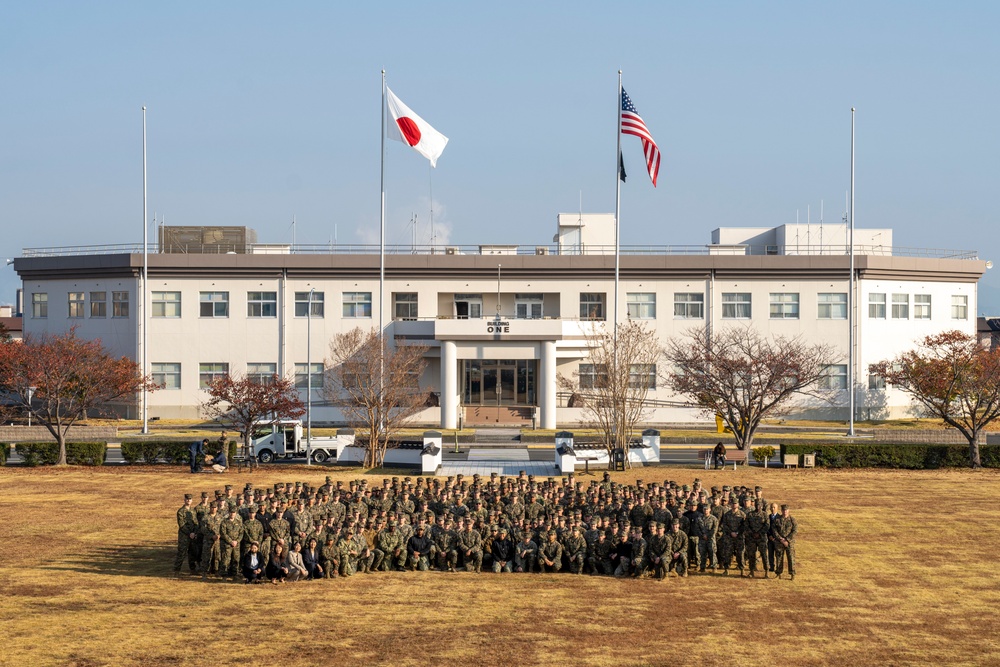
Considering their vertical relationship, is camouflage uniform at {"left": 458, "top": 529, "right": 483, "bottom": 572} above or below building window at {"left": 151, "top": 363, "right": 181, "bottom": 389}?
below

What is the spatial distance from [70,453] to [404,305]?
23.0 meters

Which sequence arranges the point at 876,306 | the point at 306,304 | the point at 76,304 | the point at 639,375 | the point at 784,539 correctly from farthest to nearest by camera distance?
the point at 76,304 < the point at 876,306 < the point at 306,304 < the point at 639,375 < the point at 784,539

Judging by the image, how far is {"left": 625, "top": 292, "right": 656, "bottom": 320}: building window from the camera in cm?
5922

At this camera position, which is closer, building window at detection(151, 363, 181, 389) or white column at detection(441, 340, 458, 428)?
white column at detection(441, 340, 458, 428)

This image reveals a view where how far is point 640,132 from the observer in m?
42.2

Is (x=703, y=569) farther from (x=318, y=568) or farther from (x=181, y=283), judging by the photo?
(x=181, y=283)

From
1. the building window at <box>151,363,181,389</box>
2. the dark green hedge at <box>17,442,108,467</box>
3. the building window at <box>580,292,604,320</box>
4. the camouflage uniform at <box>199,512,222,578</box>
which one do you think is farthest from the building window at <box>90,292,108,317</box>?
the camouflage uniform at <box>199,512,222,578</box>

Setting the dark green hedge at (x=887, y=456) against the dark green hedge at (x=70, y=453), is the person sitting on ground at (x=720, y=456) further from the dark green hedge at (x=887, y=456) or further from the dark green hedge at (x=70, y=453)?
the dark green hedge at (x=70, y=453)

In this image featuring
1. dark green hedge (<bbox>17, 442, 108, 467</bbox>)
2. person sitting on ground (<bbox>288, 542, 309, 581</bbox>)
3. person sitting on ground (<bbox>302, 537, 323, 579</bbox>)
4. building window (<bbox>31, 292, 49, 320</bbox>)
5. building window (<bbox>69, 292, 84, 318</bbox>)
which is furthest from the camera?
building window (<bbox>31, 292, 49, 320</bbox>)

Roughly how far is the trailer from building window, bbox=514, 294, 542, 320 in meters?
20.2

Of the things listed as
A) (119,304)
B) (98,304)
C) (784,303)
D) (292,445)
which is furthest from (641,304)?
(98,304)

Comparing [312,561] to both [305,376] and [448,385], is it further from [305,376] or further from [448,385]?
[305,376]

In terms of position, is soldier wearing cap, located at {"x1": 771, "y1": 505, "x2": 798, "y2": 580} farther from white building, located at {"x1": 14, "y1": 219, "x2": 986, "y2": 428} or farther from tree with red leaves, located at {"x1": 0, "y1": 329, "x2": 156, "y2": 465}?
white building, located at {"x1": 14, "y1": 219, "x2": 986, "y2": 428}

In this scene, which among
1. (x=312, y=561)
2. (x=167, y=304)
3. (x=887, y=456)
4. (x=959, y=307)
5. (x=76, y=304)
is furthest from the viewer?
(x=959, y=307)
